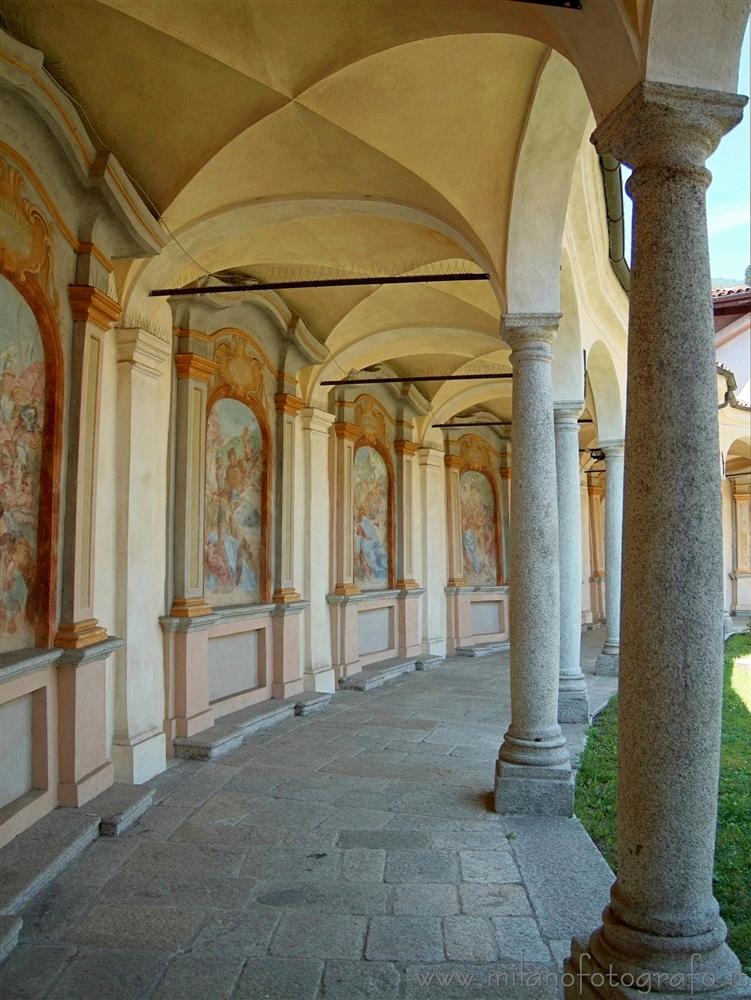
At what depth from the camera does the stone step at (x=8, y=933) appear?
3.73 meters

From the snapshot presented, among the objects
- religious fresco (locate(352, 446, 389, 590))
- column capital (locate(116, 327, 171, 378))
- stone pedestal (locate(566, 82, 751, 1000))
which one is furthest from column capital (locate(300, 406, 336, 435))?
stone pedestal (locate(566, 82, 751, 1000))

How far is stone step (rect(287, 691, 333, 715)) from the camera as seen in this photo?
31.9 feet

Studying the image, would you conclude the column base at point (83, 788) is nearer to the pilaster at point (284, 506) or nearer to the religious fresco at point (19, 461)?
the religious fresco at point (19, 461)

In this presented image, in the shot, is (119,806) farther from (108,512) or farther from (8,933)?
(108,512)

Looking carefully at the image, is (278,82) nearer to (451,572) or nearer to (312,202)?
(312,202)

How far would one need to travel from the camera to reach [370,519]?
13.4 m

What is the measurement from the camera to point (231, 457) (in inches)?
360

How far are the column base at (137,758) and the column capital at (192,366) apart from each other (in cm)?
369

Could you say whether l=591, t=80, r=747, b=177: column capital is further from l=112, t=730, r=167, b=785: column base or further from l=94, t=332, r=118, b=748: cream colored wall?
l=112, t=730, r=167, b=785: column base

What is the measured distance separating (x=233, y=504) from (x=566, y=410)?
432cm

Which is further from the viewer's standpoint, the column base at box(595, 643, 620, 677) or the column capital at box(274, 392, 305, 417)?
the column base at box(595, 643, 620, 677)

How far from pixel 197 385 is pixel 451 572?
365 inches

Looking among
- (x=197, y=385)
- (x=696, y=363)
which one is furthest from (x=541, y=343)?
(x=197, y=385)

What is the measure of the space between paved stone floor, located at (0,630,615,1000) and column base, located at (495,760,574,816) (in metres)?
0.12
